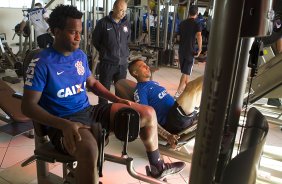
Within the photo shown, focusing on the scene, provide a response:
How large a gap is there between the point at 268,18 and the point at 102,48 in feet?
10.2

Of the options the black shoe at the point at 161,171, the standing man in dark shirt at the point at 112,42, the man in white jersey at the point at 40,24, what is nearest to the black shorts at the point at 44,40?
the man in white jersey at the point at 40,24

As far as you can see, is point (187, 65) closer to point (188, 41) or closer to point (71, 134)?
point (188, 41)

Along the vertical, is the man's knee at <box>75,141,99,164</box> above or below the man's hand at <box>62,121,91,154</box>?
below

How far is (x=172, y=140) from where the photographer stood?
2414 millimetres

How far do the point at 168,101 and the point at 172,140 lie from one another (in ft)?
1.29

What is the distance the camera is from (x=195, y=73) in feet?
21.3

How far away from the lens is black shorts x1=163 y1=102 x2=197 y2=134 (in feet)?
8.07

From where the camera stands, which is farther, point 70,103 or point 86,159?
point 70,103

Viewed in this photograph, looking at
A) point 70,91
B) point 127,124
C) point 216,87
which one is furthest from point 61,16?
point 216,87

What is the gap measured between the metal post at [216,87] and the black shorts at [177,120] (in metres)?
1.80

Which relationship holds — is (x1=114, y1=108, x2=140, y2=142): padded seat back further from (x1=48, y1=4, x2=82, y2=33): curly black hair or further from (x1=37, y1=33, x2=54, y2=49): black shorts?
(x1=37, y1=33, x2=54, y2=49): black shorts

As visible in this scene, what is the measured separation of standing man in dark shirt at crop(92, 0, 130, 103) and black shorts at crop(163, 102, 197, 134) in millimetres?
1301

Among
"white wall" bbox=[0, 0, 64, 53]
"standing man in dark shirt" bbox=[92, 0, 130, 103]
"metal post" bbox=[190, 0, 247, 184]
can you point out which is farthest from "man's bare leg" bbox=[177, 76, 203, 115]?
"white wall" bbox=[0, 0, 64, 53]

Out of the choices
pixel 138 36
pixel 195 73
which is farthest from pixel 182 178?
pixel 138 36
